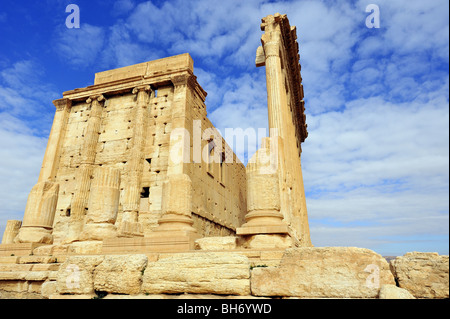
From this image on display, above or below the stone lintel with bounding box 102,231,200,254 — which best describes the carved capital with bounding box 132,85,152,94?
above

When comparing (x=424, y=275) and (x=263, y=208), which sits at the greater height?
(x=263, y=208)

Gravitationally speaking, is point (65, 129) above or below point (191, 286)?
above

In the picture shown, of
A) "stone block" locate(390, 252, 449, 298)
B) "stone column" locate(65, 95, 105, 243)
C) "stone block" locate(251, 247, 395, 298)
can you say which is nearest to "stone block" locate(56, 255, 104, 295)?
"stone block" locate(251, 247, 395, 298)

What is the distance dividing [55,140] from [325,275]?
1735cm

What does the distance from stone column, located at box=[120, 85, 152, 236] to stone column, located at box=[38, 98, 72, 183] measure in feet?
15.9

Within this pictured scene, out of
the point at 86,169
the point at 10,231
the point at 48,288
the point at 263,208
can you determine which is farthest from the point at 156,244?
the point at 10,231

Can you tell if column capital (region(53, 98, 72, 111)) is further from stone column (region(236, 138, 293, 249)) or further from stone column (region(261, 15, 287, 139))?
stone column (region(236, 138, 293, 249))

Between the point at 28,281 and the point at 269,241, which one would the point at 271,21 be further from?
the point at 28,281

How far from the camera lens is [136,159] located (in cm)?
1432

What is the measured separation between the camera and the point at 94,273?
466 centimetres

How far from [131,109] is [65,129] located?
15.0 ft

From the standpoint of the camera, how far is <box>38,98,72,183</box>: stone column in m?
15.9

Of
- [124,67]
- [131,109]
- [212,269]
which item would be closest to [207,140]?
[131,109]
